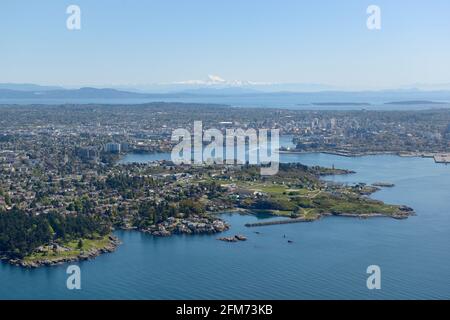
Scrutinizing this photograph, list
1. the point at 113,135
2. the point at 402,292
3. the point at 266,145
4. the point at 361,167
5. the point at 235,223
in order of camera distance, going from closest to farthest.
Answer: the point at 402,292 < the point at 235,223 < the point at 361,167 < the point at 266,145 < the point at 113,135

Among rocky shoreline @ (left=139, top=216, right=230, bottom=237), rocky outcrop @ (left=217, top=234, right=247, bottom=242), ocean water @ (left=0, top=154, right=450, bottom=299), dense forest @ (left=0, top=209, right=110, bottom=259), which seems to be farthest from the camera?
rocky shoreline @ (left=139, top=216, right=230, bottom=237)

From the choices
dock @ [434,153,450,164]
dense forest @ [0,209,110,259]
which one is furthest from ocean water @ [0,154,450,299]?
dock @ [434,153,450,164]

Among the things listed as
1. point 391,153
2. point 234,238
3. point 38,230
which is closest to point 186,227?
point 234,238

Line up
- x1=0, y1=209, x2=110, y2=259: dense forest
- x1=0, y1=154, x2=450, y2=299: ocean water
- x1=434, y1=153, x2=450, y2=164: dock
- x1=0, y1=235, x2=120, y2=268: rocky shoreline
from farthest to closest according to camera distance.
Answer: x1=434, y1=153, x2=450, y2=164: dock → x1=0, y1=209, x2=110, y2=259: dense forest → x1=0, y1=235, x2=120, y2=268: rocky shoreline → x1=0, y1=154, x2=450, y2=299: ocean water

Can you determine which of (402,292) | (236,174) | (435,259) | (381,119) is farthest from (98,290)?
(381,119)

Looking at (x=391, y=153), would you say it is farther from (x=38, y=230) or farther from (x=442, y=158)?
(x=38, y=230)

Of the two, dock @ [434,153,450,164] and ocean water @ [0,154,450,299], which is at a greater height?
dock @ [434,153,450,164]

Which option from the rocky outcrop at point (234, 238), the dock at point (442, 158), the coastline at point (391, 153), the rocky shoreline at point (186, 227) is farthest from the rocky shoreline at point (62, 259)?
the dock at point (442, 158)

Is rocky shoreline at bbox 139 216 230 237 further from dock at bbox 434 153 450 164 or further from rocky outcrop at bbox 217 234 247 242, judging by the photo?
dock at bbox 434 153 450 164
